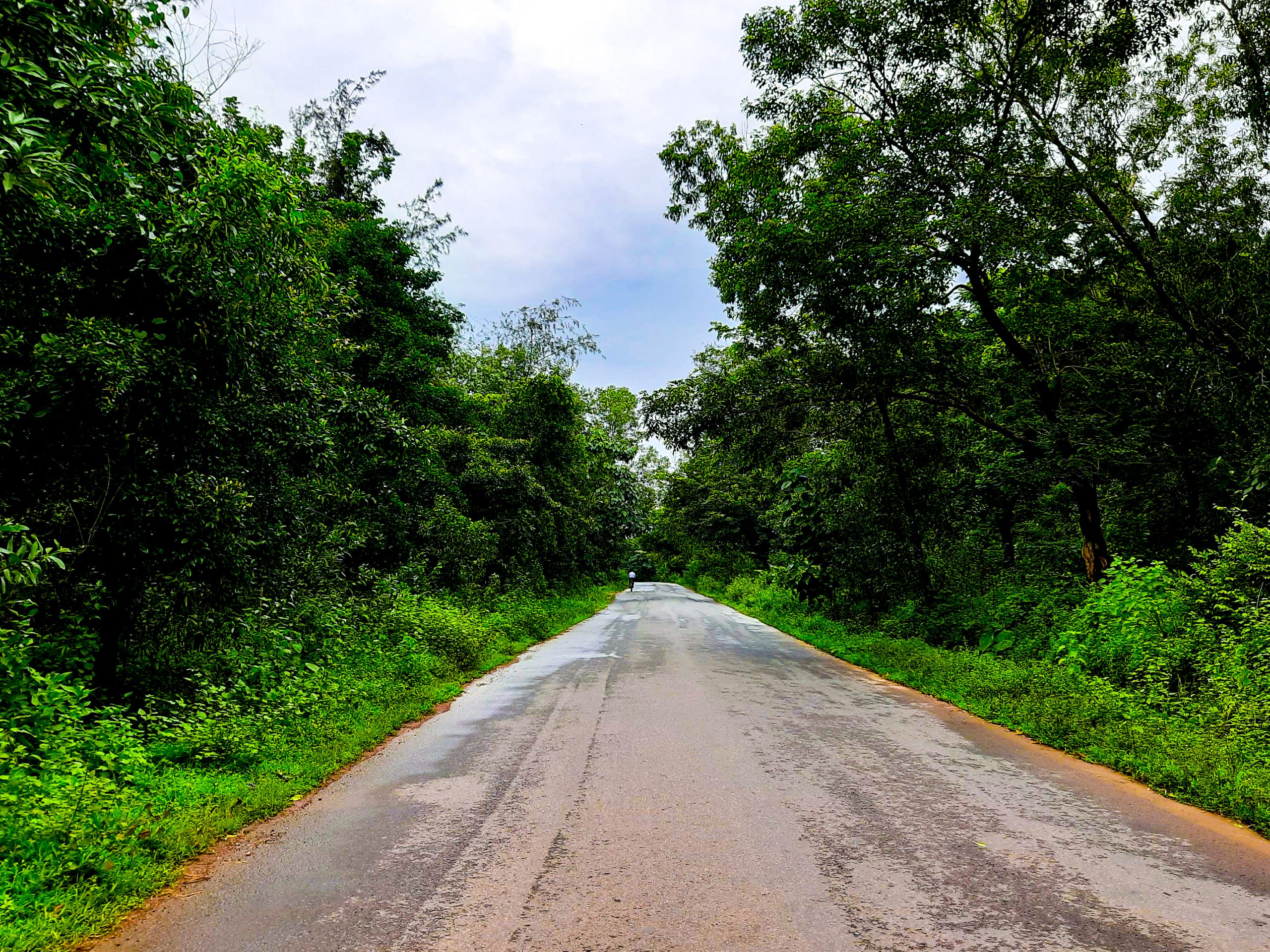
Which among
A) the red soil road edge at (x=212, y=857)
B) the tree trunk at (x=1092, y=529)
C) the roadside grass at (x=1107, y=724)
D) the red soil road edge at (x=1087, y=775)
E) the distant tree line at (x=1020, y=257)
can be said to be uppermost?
the distant tree line at (x=1020, y=257)

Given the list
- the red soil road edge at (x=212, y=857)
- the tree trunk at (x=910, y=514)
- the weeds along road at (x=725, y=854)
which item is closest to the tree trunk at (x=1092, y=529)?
the tree trunk at (x=910, y=514)

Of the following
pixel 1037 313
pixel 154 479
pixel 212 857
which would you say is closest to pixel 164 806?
pixel 212 857

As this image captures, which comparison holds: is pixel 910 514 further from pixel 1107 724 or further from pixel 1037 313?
pixel 1107 724

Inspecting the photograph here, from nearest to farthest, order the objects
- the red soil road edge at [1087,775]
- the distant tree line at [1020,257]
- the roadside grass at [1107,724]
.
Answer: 1. the red soil road edge at [1087,775]
2. the roadside grass at [1107,724]
3. the distant tree line at [1020,257]

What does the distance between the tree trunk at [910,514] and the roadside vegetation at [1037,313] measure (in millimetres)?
137

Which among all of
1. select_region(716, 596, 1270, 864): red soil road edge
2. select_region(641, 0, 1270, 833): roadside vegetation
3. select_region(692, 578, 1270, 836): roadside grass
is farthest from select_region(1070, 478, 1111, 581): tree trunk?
select_region(716, 596, 1270, 864): red soil road edge

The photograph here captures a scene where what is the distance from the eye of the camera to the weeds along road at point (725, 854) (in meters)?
2.98

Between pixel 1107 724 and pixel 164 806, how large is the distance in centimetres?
764

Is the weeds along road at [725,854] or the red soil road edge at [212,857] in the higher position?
the weeds along road at [725,854]

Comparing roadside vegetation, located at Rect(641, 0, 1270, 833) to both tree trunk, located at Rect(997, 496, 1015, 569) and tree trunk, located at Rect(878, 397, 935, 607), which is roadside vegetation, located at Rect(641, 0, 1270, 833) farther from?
tree trunk, located at Rect(997, 496, 1015, 569)

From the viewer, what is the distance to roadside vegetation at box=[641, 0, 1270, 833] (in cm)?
784

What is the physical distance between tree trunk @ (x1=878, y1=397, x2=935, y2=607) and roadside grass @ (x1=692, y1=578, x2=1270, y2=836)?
119 inches

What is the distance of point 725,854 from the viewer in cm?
375

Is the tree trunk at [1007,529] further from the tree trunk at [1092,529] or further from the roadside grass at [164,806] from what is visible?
the roadside grass at [164,806]
